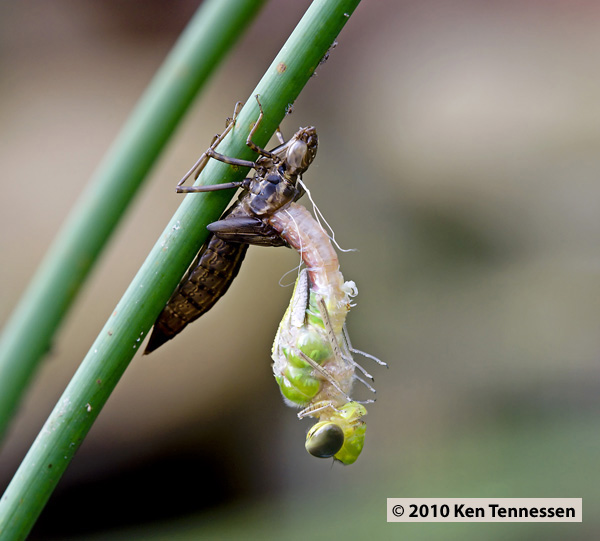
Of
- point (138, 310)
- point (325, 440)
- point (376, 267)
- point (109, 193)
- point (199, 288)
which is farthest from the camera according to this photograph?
point (376, 267)

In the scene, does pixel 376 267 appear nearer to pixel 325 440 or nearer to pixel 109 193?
pixel 325 440

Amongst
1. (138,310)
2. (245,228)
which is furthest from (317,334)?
(138,310)

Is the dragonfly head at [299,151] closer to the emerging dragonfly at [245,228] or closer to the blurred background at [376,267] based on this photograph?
the emerging dragonfly at [245,228]

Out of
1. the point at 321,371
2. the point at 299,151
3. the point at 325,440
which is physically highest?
the point at 299,151

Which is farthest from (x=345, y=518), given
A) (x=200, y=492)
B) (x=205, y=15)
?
(x=205, y=15)

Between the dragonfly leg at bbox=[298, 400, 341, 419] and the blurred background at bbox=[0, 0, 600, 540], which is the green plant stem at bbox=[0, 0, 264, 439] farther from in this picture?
the blurred background at bbox=[0, 0, 600, 540]

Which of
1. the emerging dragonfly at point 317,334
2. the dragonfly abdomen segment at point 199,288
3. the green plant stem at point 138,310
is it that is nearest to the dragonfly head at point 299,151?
the emerging dragonfly at point 317,334
